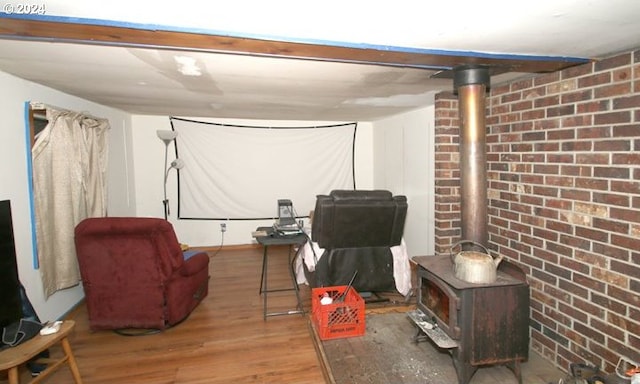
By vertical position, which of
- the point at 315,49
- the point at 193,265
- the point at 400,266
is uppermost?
the point at 315,49

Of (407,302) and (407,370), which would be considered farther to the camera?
(407,302)

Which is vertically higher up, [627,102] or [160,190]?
[627,102]

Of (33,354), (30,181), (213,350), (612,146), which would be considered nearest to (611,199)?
(612,146)

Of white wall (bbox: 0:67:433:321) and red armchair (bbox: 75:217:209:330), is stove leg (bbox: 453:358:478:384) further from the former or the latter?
red armchair (bbox: 75:217:209:330)

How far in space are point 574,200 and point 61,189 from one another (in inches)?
154

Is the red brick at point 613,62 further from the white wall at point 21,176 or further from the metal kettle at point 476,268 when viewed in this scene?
the white wall at point 21,176

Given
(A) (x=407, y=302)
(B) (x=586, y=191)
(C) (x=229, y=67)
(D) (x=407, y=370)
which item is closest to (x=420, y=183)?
(A) (x=407, y=302)

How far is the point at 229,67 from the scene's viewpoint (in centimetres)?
227

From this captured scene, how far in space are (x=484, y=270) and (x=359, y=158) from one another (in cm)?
398

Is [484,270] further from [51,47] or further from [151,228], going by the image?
[51,47]

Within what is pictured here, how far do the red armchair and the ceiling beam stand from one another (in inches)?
56.0

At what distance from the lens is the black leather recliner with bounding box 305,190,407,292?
2955mm

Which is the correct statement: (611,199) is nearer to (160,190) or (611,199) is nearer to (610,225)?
(610,225)

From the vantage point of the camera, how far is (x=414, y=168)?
4336 mm
